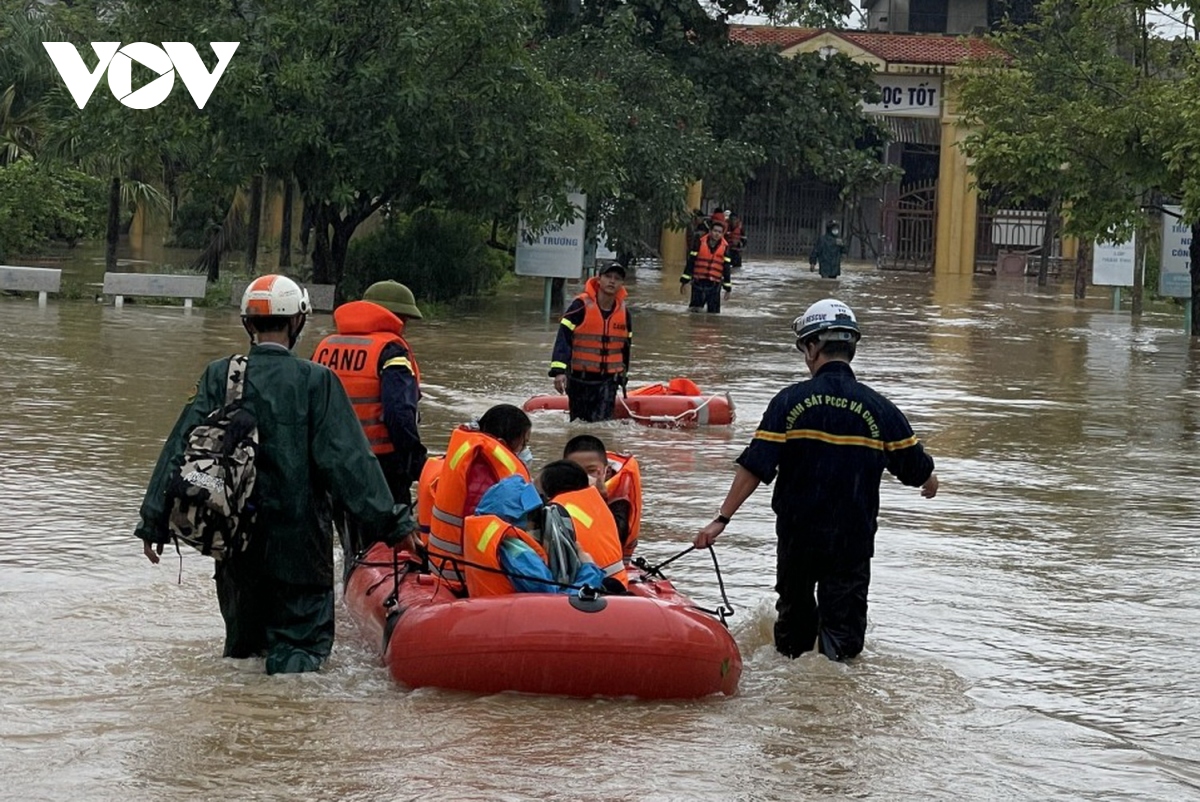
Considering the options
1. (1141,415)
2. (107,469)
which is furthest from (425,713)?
(1141,415)

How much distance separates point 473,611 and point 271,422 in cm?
100

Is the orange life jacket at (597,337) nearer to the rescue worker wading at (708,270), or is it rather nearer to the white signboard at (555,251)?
the white signboard at (555,251)

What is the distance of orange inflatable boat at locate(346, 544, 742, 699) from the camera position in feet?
23.9

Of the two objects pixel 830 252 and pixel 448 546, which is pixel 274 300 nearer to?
pixel 448 546

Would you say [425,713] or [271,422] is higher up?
[271,422]

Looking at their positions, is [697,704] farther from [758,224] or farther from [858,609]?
[758,224]

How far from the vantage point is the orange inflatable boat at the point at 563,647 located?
727 centimetres

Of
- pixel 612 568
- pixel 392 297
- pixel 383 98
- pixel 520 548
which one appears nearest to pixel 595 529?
pixel 612 568

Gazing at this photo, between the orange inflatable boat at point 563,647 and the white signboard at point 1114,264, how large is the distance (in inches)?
1162

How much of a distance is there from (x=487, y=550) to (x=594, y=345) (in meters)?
8.01

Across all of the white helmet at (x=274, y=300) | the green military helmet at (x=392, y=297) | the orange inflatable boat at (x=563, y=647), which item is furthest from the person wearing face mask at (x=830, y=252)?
the white helmet at (x=274, y=300)

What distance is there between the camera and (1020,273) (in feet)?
166

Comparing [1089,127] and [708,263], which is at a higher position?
[1089,127]

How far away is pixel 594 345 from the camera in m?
15.6
